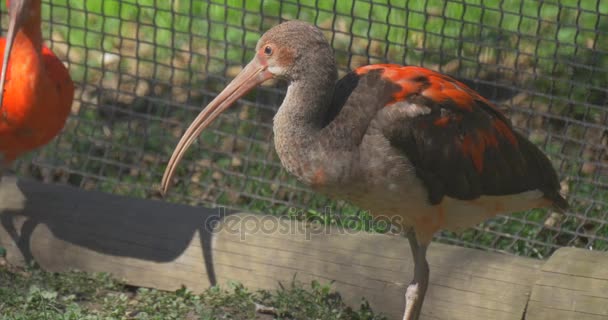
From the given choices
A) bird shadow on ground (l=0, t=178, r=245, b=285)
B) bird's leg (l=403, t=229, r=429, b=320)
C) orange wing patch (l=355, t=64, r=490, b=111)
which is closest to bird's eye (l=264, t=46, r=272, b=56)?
orange wing patch (l=355, t=64, r=490, b=111)

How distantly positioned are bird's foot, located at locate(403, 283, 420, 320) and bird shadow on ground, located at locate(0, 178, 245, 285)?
1120 mm

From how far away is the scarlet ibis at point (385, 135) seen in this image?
Answer: 4.31 m

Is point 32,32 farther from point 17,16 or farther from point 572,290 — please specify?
point 572,290

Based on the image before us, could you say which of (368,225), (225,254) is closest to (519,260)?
(368,225)

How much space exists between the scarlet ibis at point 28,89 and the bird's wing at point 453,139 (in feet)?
5.99

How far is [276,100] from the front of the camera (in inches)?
270

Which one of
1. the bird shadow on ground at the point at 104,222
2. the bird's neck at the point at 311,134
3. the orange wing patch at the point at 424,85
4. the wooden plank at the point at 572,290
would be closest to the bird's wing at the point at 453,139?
the orange wing patch at the point at 424,85

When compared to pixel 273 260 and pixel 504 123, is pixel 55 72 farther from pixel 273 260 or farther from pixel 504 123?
pixel 504 123

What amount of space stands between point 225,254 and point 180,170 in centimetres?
163

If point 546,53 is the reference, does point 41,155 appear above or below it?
below

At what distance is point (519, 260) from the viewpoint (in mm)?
4934

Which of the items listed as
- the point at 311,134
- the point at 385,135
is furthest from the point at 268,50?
the point at 385,135

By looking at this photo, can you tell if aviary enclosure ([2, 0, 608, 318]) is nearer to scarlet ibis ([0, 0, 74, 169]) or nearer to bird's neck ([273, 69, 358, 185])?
scarlet ibis ([0, 0, 74, 169])

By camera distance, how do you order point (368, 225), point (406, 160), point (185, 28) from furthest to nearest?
point (185, 28) → point (368, 225) → point (406, 160)
